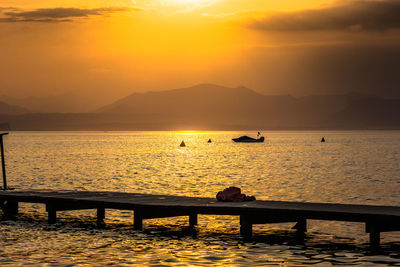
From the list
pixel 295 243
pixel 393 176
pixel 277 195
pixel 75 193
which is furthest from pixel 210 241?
pixel 393 176

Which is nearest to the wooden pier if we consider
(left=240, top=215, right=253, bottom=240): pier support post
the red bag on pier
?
(left=240, top=215, right=253, bottom=240): pier support post

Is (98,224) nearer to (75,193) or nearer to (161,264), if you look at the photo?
(75,193)

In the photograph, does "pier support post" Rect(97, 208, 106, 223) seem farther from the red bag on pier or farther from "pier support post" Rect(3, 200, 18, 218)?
the red bag on pier

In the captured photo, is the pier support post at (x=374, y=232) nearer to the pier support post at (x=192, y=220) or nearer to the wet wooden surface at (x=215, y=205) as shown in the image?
the wet wooden surface at (x=215, y=205)

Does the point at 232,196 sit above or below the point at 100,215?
above

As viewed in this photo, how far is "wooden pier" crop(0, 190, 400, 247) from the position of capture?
73.7ft

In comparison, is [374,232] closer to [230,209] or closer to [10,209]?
[230,209]

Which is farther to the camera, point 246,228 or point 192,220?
point 192,220

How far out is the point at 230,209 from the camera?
24.2 metres

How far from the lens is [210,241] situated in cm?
2373

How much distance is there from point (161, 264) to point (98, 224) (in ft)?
30.5

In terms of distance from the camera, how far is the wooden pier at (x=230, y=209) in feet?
73.7

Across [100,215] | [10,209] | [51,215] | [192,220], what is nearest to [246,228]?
[192,220]

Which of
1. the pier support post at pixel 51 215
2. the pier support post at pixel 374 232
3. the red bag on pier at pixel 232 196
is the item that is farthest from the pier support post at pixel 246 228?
the pier support post at pixel 51 215
